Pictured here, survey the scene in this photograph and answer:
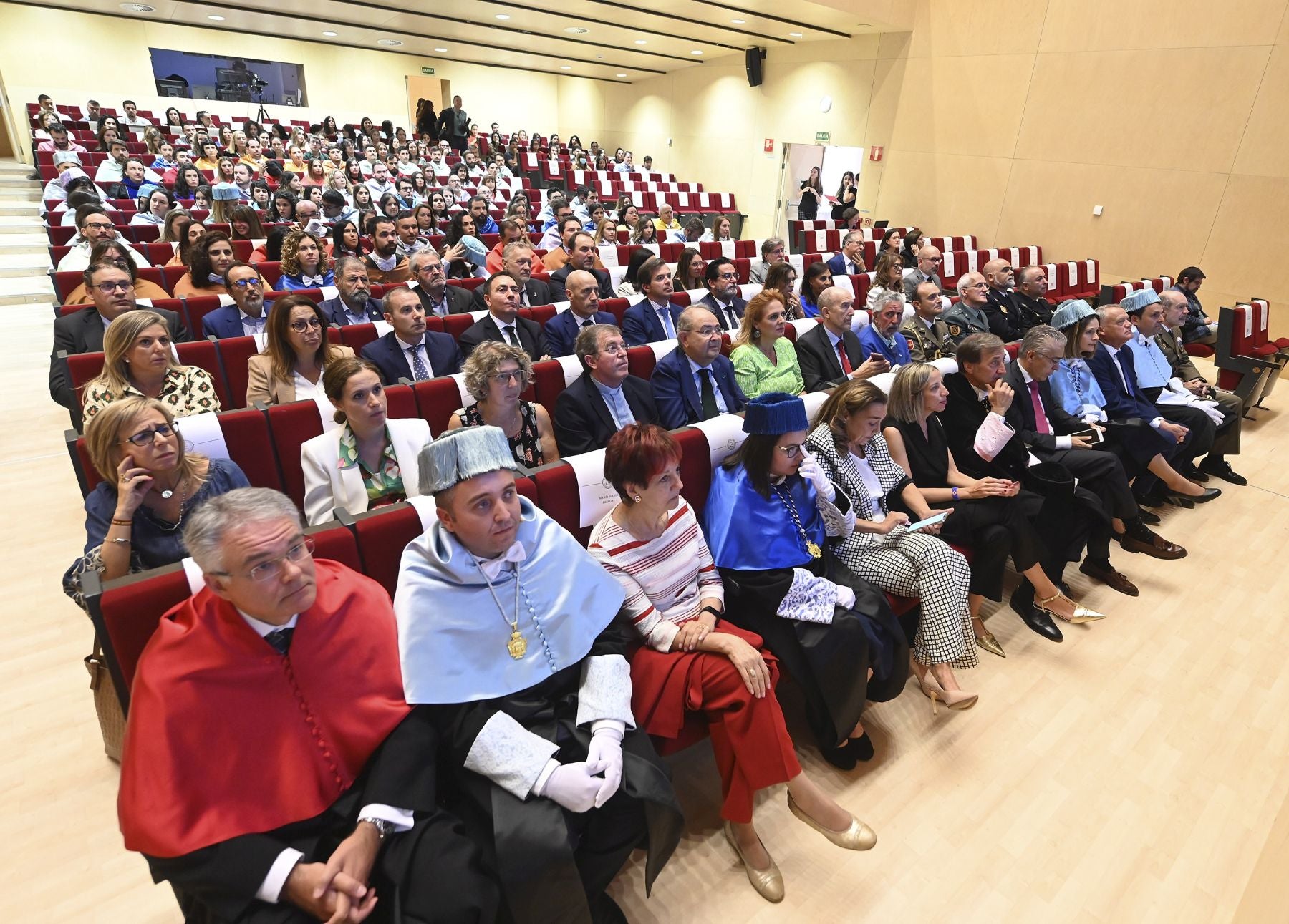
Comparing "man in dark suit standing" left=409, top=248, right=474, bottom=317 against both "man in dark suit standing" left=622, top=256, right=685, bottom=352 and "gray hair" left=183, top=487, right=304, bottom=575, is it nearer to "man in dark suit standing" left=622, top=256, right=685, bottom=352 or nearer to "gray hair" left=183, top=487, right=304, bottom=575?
"man in dark suit standing" left=622, top=256, right=685, bottom=352

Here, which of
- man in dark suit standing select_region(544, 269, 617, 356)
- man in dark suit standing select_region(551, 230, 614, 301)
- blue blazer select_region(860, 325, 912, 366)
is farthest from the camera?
man in dark suit standing select_region(551, 230, 614, 301)

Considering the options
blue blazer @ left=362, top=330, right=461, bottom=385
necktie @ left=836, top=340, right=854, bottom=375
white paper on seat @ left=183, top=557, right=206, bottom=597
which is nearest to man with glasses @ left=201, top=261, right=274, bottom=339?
blue blazer @ left=362, top=330, right=461, bottom=385

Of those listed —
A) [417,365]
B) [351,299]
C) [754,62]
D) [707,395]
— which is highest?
[754,62]

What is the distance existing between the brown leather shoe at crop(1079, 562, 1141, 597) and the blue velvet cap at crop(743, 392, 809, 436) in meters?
2.09

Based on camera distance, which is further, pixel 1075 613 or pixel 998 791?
pixel 1075 613

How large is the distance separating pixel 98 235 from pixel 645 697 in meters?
4.80

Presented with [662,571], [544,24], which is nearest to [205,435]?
[662,571]

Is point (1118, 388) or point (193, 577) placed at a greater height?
point (193, 577)

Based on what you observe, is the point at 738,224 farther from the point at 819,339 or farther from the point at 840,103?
the point at 819,339

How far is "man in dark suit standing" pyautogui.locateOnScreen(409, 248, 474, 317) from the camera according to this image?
392 centimetres

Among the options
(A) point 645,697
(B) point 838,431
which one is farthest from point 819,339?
(A) point 645,697

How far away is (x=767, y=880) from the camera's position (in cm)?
168

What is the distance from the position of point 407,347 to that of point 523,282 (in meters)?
1.49

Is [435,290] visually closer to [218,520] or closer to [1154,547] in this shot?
[218,520]
